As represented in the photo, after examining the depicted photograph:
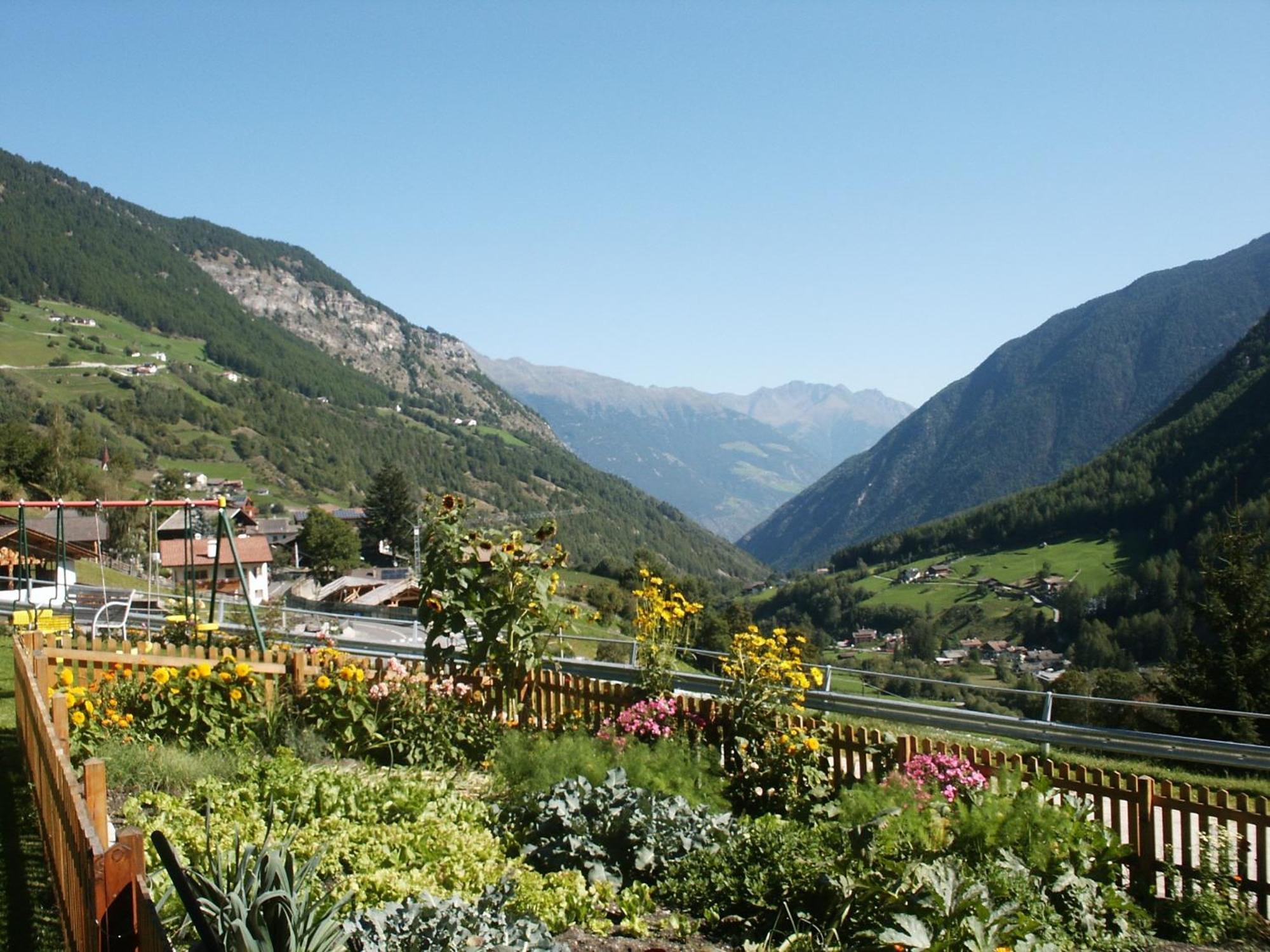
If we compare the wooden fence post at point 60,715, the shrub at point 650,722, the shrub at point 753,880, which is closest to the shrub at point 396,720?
the shrub at point 650,722

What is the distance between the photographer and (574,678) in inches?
384

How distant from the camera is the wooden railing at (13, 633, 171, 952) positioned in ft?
10.2

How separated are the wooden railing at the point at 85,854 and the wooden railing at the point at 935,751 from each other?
0.44 m

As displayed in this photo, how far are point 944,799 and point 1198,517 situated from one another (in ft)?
431

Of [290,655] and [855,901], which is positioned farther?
[290,655]

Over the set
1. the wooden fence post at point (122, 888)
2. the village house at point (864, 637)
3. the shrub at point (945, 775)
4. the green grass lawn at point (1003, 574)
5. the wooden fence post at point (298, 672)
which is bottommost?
the village house at point (864, 637)

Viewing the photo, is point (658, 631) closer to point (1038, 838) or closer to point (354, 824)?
point (354, 824)

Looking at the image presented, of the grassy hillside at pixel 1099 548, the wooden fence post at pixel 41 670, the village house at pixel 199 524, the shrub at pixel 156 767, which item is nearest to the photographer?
the shrub at pixel 156 767

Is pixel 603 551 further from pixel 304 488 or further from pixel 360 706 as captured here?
pixel 360 706

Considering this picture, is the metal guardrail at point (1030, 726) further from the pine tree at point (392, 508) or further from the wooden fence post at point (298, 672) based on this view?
the pine tree at point (392, 508)

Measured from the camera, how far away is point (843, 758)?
8695 millimetres

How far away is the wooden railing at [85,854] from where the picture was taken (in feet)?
10.2

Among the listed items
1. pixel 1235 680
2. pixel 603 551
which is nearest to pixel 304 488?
pixel 603 551

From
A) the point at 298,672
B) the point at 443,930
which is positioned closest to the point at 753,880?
the point at 443,930
